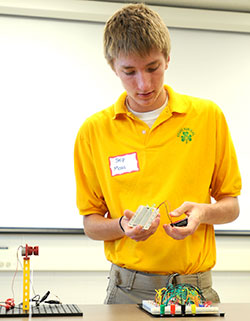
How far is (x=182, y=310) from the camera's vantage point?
1473 mm

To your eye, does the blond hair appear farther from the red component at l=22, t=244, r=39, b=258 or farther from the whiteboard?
the whiteboard

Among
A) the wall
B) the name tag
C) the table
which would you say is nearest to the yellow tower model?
the table

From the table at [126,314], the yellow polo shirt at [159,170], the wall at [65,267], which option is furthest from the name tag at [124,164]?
the wall at [65,267]

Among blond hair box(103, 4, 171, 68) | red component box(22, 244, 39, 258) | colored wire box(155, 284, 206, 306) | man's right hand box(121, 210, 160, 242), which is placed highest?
blond hair box(103, 4, 171, 68)

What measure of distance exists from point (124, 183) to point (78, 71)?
2.57m

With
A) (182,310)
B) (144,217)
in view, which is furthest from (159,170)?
(182,310)

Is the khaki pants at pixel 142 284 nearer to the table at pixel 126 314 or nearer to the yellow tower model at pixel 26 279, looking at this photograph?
the table at pixel 126 314

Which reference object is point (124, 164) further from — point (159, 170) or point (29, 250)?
point (29, 250)

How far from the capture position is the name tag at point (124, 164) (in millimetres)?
1760

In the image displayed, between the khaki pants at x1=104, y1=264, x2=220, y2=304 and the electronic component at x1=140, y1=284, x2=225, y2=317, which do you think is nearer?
the electronic component at x1=140, y1=284, x2=225, y2=317

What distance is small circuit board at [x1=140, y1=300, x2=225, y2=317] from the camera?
1.46 metres

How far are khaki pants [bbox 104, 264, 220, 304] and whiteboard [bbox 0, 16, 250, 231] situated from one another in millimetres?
2313

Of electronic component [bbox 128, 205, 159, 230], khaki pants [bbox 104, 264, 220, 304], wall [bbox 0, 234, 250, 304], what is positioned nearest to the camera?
electronic component [bbox 128, 205, 159, 230]

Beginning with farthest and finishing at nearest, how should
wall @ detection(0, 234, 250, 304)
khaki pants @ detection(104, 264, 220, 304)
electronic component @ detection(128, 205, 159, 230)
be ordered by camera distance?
wall @ detection(0, 234, 250, 304) < khaki pants @ detection(104, 264, 220, 304) < electronic component @ detection(128, 205, 159, 230)
